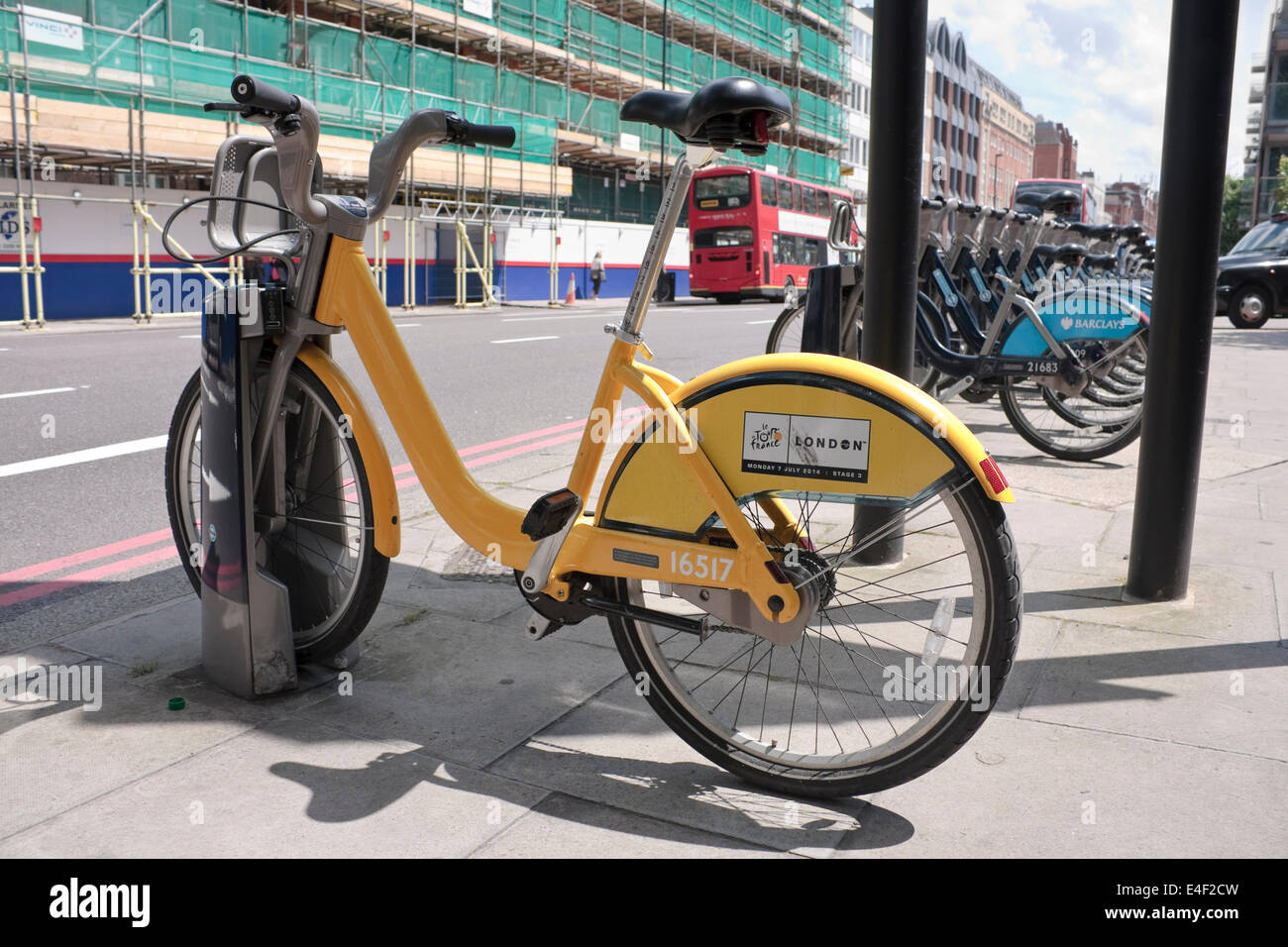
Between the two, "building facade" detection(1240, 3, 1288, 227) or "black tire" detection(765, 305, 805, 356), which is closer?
"black tire" detection(765, 305, 805, 356)

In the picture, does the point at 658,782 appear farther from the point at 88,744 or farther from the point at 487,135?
the point at 487,135

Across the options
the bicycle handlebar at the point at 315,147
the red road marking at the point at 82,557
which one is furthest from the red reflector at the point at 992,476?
the red road marking at the point at 82,557

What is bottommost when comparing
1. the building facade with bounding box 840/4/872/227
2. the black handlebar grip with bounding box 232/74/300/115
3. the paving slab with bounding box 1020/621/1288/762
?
the paving slab with bounding box 1020/621/1288/762

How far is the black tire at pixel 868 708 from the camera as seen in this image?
7.45 feet

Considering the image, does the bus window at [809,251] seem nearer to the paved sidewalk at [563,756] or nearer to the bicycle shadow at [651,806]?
the paved sidewalk at [563,756]

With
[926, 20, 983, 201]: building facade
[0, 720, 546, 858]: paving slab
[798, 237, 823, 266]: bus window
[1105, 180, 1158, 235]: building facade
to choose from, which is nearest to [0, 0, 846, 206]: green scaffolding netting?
[798, 237, 823, 266]: bus window

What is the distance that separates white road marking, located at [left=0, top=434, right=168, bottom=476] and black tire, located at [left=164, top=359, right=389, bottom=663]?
2722mm

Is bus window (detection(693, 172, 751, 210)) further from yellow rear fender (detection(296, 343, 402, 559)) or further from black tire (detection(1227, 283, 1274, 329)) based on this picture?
yellow rear fender (detection(296, 343, 402, 559))

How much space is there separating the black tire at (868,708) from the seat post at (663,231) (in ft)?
2.01

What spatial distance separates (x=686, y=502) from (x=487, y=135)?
3.83 feet

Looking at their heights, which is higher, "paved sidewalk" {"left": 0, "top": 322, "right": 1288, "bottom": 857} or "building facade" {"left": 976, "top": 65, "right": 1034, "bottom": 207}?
"building facade" {"left": 976, "top": 65, "right": 1034, "bottom": 207}

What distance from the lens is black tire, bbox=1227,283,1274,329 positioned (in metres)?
19.6

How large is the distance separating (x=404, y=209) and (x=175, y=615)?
2297 centimetres

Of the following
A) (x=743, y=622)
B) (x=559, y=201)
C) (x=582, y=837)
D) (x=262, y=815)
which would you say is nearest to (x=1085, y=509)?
(x=743, y=622)
